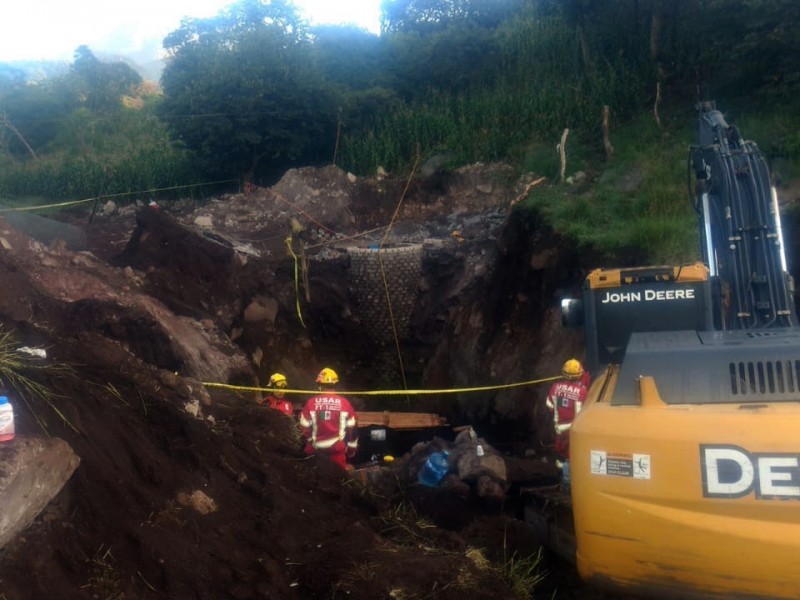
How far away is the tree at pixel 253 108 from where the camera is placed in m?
20.1

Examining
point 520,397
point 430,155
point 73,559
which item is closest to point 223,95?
point 430,155

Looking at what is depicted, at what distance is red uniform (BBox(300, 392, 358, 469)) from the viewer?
7.91m

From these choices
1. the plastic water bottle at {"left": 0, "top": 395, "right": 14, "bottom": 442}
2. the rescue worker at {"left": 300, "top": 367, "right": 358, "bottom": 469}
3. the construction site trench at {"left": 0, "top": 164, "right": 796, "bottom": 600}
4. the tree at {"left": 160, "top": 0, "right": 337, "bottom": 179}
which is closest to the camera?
the plastic water bottle at {"left": 0, "top": 395, "right": 14, "bottom": 442}

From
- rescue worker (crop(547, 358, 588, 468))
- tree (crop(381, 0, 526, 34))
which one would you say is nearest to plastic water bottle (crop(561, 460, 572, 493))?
rescue worker (crop(547, 358, 588, 468))

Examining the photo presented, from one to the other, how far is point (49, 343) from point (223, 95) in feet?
47.8

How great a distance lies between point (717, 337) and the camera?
479cm

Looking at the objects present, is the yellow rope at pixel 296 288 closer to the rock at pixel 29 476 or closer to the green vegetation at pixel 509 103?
the green vegetation at pixel 509 103

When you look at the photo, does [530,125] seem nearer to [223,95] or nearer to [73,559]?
[223,95]

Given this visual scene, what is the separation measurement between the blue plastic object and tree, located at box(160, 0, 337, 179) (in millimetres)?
14069

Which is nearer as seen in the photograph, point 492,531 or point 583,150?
point 492,531

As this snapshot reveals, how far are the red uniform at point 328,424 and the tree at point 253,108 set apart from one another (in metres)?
13.3

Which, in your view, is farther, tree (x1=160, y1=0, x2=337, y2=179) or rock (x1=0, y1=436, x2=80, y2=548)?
tree (x1=160, y1=0, x2=337, y2=179)

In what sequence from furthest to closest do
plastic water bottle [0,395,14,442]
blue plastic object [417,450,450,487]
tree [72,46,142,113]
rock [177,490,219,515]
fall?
1. tree [72,46,142,113]
2. blue plastic object [417,450,450,487]
3. rock [177,490,219,515]
4. plastic water bottle [0,395,14,442]

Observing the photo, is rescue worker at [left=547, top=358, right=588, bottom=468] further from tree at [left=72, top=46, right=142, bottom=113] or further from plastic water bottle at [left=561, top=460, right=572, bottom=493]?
tree at [left=72, top=46, right=142, bottom=113]
